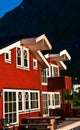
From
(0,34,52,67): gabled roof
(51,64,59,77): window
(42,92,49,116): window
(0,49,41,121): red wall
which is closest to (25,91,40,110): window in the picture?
(0,49,41,121): red wall

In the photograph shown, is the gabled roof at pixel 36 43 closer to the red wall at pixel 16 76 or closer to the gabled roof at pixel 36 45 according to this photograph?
the gabled roof at pixel 36 45

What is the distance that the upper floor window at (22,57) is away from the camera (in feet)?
82.4

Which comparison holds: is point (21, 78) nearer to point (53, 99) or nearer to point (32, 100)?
point (32, 100)

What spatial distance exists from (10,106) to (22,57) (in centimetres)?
383

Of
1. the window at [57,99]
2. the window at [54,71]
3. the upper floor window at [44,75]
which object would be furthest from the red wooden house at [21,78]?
the window at [57,99]

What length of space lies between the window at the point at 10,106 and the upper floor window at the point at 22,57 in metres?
2.38

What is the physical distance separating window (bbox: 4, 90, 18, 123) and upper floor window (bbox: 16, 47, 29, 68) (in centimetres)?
238

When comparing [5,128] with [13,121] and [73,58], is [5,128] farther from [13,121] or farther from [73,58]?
[73,58]

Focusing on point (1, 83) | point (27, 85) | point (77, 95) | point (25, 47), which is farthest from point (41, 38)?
point (77, 95)

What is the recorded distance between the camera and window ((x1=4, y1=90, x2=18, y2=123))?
74.5ft

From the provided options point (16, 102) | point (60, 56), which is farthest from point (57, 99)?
point (16, 102)

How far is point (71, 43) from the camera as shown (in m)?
194

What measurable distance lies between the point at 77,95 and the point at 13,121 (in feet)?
175

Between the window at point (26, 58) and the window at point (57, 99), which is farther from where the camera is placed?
the window at point (57, 99)
